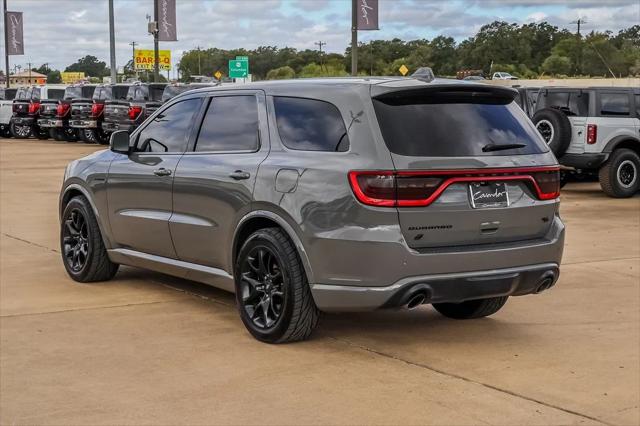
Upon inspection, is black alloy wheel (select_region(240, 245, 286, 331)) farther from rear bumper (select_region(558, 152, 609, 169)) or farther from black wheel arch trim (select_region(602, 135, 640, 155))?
black wheel arch trim (select_region(602, 135, 640, 155))

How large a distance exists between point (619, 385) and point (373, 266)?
1575mm

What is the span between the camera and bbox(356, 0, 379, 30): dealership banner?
30.2m

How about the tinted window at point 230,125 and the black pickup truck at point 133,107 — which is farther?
the black pickup truck at point 133,107

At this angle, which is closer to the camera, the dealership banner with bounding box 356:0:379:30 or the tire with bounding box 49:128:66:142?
the dealership banner with bounding box 356:0:379:30

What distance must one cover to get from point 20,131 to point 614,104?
2653cm

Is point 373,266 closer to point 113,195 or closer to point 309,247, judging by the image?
point 309,247

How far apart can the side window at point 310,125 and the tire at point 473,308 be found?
176 cm

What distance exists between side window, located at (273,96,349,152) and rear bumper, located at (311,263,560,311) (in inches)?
34.5

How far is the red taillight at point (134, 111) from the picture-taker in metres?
28.2

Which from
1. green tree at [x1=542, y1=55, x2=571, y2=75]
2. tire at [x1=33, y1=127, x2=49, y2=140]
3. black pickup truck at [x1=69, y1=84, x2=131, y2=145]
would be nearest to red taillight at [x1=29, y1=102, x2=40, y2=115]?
tire at [x1=33, y1=127, x2=49, y2=140]

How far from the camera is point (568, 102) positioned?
1664 centimetres

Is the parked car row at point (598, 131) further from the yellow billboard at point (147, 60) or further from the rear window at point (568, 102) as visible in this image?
the yellow billboard at point (147, 60)

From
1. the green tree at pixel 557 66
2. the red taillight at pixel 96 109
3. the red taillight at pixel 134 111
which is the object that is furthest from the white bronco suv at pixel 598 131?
the green tree at pixel 557 66

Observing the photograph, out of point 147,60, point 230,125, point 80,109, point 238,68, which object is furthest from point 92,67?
point 230,125
